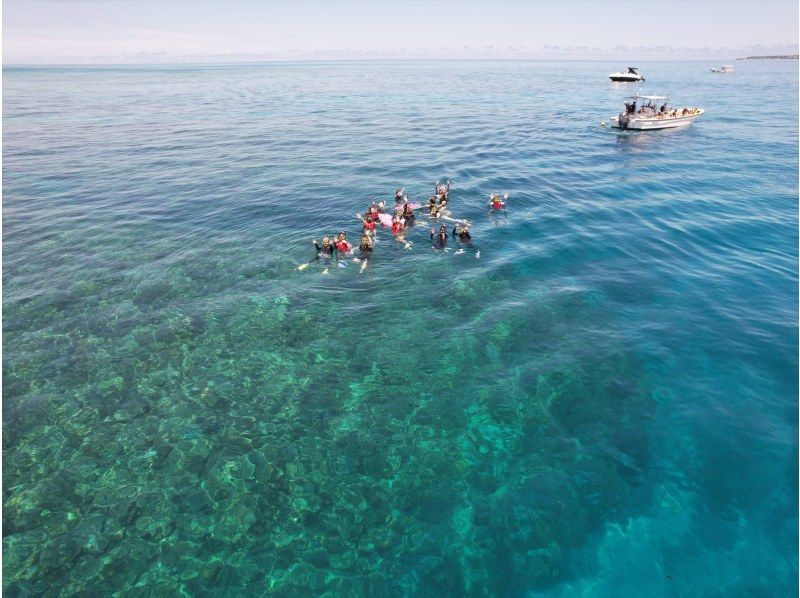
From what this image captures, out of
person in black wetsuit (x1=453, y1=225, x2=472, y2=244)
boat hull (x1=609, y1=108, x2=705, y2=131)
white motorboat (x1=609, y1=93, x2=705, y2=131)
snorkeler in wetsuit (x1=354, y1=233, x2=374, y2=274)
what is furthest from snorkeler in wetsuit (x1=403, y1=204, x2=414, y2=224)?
boat hull (x1=609, y1=108, x2=705, y2=131)

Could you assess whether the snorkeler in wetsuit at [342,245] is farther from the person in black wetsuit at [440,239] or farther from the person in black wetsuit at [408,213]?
the person in black wetsuit at [408,213]

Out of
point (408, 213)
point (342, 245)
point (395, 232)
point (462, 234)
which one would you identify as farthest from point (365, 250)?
point (462, 234)

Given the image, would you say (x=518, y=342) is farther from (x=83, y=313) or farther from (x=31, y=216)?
(x=31, y=216)

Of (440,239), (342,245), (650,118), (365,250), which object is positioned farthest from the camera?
(650,118)

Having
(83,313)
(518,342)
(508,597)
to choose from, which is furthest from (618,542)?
(83,313)

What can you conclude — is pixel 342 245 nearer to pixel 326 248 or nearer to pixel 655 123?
pixel 326 248

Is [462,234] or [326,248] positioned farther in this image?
[462,234]

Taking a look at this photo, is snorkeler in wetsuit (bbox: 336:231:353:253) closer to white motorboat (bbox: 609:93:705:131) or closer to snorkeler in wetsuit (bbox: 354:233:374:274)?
snorkeler in wetsuit (bbox: 354:233:374:274)
